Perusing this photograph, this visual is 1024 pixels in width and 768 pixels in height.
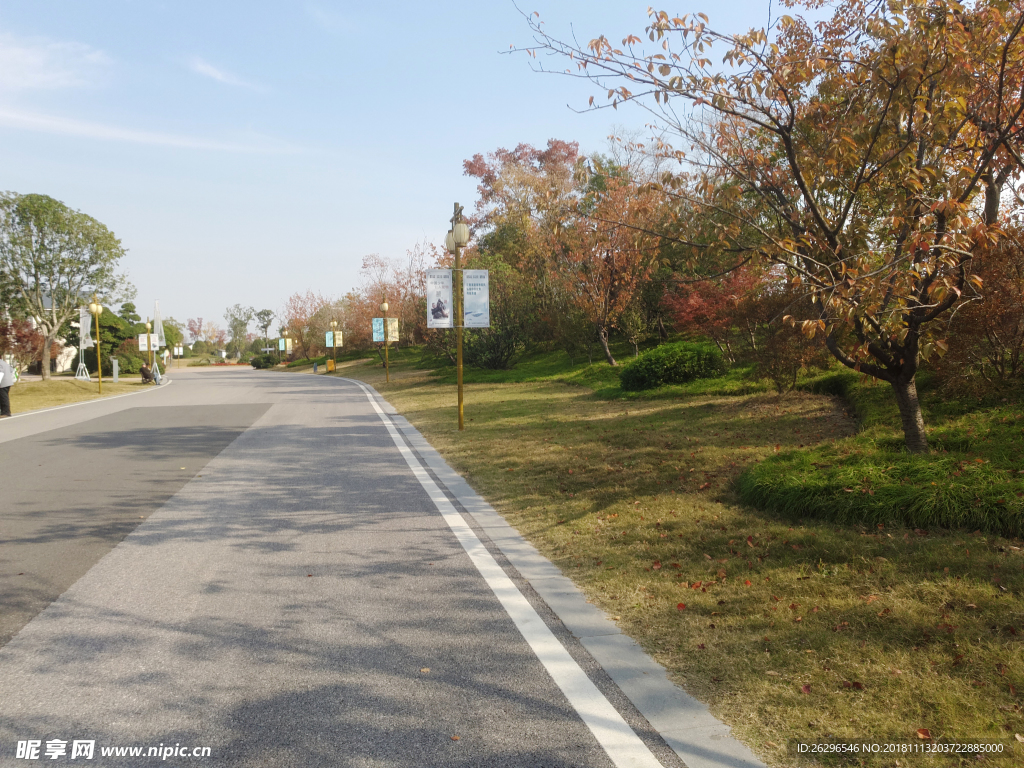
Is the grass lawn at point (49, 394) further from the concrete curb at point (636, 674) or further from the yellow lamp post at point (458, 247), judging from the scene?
the concrete curb at point (636, 674)

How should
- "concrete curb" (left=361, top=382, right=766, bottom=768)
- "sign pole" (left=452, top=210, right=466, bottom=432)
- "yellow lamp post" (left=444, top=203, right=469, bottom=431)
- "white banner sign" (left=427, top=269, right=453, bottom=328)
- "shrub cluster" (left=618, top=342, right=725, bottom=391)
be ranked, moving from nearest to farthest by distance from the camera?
"concrete curb" (left=361, top=382, right=766, bottom=768) → "yellow lamp post" (left=444, top=203, right=469, bottom=431) → "sign pole" (left=452, top=210, right=466, bottom=432) → "white banner sign" (left=427, top=269, right=453, bottom=328) → "shrub cluster" (left=618, top=342, right=725, bottom=391)

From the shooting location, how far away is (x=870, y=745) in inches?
110

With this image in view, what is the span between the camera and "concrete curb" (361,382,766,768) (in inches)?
112

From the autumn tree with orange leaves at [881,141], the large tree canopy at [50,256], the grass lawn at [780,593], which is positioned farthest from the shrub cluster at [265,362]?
the autumn tree with orange leaves at [881,141]

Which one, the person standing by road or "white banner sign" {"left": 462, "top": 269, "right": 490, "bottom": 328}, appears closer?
"white banner sign" {"left": 462, "top": 269, "right": 490, "bottom": 328}

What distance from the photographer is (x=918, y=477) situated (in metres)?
5.98

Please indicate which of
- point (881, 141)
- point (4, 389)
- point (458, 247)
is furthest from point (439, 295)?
point (4, 389)

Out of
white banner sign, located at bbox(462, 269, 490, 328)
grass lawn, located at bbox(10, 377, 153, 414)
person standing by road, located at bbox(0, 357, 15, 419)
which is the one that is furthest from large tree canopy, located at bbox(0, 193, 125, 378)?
white banner sign, located at bbox(462, 269, 490, 328)

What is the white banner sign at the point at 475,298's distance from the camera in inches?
560

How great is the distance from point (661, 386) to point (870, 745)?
14903mm

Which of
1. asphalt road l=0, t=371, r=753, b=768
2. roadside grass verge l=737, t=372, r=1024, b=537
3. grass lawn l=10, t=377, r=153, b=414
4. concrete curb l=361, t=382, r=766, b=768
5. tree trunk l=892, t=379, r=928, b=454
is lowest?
concrete curb l=361, t=382, r=766, b=768

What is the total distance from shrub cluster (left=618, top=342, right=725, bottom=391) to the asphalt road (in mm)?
10520

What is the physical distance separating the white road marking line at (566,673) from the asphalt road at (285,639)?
0.01 meters

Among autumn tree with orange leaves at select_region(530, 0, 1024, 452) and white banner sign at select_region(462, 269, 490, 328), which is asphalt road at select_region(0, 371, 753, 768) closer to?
autumn tree with orange leaves at select_region(530, 0, 1024, 452)
